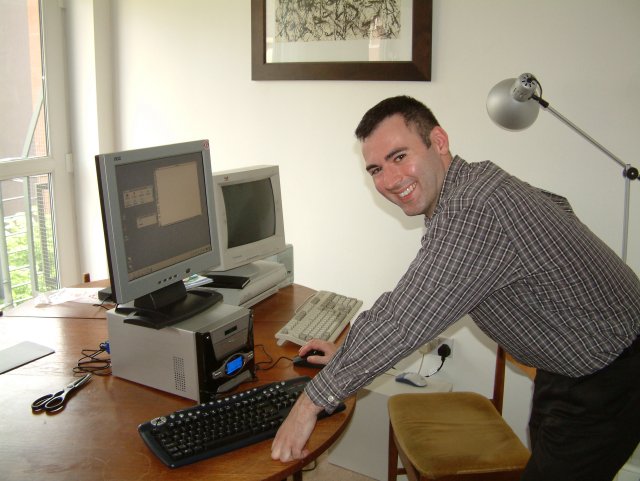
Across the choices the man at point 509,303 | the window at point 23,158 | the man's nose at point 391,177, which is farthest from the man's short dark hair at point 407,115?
the window at point 23,158

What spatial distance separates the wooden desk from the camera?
1.20 metres

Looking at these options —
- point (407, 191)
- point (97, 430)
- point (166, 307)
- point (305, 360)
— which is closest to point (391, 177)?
point (407, 191)

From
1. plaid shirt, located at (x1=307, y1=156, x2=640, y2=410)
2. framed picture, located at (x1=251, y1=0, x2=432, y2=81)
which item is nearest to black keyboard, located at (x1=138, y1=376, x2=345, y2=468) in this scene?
plaid shirt, located at (x1=307, y1=156, x2=640, y2=410)

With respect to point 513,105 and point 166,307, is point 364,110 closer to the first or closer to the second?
point 513,105

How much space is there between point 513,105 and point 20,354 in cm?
173

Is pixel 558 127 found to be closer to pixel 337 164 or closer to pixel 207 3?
pixel 337 164

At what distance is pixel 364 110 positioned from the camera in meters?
2.87

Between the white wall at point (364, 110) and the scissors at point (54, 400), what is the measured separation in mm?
1719

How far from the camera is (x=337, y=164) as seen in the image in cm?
298

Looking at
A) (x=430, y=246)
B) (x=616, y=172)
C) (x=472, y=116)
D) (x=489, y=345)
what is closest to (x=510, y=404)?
(x=489, y=345)

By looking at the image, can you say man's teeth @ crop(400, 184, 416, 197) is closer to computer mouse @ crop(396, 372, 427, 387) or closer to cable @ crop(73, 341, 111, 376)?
cable @ crop(73, 341, 111, 376)

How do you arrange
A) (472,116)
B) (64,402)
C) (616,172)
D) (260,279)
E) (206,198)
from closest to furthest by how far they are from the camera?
(64,402) → (206,198) → (260,279) → (616,172) → (472,116)

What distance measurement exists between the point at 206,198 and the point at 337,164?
4.20 feet

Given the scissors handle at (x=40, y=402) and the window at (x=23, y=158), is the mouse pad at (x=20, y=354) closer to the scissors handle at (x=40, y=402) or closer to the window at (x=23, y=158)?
the scissors handle at (x=40, y=402)
